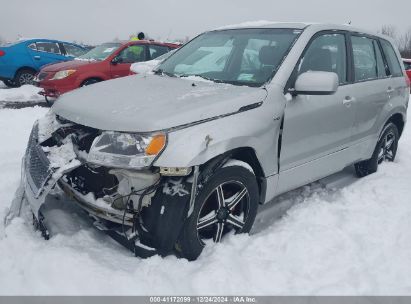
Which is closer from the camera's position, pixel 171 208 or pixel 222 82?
pixel 171 208

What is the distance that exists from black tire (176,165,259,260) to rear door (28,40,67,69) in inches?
399

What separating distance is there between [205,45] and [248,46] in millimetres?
553

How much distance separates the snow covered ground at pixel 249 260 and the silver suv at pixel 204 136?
16 cm

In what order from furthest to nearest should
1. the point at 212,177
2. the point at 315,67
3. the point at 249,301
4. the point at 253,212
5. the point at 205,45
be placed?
the point at 205,45
the point at 315,67
the point at 253,212
the point at 212,177
the point at 249,301

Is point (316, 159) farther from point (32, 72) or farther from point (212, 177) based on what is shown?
point (32, 72)

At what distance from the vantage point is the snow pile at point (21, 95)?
9992 mm

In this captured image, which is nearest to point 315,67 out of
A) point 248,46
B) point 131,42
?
point 248,46

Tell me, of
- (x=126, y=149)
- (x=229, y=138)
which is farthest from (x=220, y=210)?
(x=126, y=149)

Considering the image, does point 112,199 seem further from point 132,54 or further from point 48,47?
point 48,47

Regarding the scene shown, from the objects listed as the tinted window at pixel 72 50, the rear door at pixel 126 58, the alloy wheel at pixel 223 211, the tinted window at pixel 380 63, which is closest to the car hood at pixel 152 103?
the alloy wheel at pixel 223 211

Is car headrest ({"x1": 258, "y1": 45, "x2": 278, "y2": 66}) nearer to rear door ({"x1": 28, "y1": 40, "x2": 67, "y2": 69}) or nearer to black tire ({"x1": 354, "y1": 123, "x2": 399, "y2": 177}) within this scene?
black tire ({"x1": 354, "y1": 123, "x2": 399, "y2": 177})

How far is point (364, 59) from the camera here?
427cm

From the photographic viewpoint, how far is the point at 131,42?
30.9ft

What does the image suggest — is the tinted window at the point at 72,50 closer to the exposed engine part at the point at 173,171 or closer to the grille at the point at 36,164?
the grille at the point at 36,164
